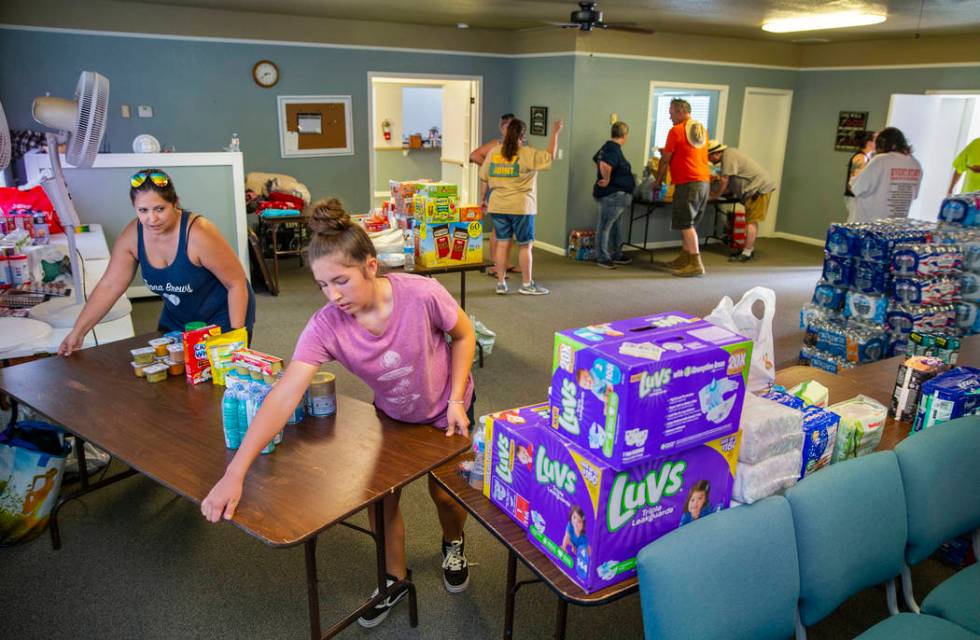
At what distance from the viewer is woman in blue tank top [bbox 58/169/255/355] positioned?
254 cm

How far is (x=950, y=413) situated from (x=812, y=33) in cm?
711

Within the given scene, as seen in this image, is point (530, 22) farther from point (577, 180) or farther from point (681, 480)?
point (681, 480)

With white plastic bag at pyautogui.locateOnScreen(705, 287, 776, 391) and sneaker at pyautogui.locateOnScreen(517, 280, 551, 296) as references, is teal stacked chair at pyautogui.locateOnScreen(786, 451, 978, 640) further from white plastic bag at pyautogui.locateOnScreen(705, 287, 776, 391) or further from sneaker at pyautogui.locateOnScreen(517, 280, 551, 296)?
sneaker at pyautogui.locateOnScreen(517, 280, 551, 296)

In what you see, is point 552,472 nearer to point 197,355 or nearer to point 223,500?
point 223,500

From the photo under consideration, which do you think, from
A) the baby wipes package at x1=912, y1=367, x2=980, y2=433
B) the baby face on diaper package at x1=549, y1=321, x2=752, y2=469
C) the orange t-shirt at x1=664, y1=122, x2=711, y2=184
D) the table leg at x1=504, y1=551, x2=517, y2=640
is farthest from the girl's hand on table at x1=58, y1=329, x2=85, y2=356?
the orange t-shirt at x1=664, y1=122, x2=711, y2=184

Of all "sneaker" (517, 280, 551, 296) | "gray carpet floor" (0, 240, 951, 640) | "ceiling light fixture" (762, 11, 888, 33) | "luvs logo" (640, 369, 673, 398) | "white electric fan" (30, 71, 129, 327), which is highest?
"ceiling light fixture" (762, 11, 888, 33)

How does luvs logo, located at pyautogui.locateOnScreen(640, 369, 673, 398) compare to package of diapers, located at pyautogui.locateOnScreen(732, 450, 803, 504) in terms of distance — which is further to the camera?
package of diapers, located at pyautogui.locateOnScreen(732, 450, 803, 504)

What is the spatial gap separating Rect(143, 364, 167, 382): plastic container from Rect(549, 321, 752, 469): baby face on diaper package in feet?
5.02

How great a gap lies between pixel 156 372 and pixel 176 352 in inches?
3.7

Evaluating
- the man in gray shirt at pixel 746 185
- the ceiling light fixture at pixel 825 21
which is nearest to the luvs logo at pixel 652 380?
the ceiling light fixture at pixel 825 21

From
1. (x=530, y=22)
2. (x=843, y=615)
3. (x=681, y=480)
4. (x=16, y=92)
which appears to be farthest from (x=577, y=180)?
(x=681, y=480)

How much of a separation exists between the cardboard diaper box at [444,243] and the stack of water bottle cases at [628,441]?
2904 millimetres

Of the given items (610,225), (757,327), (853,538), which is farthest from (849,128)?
(853,538)

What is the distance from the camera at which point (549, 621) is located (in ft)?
7.64
